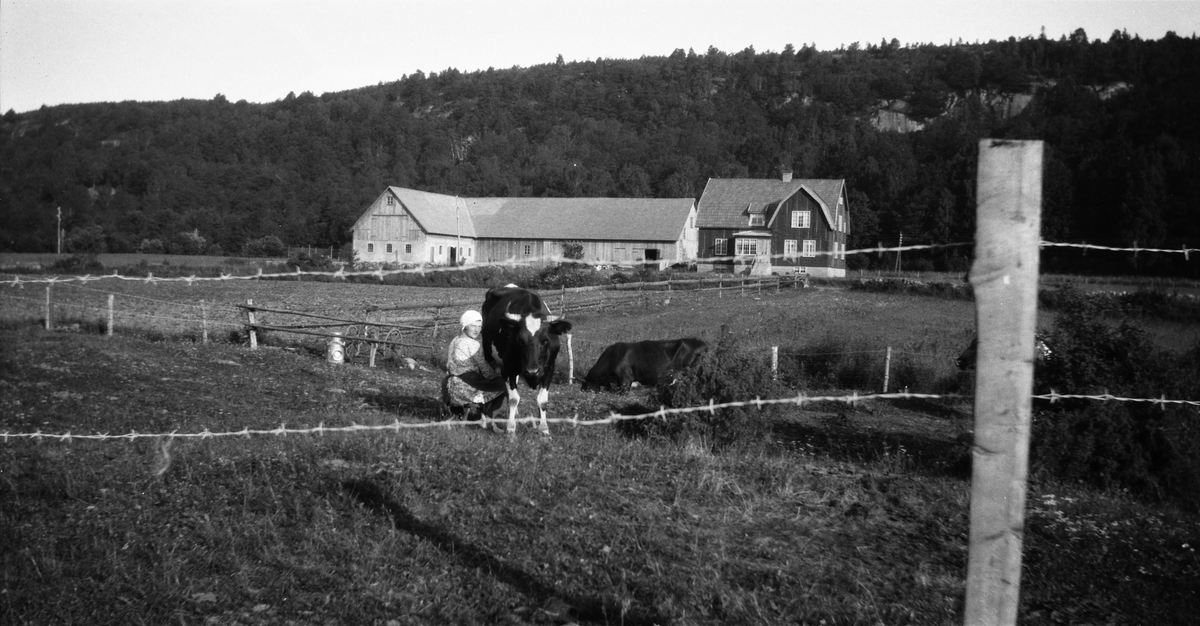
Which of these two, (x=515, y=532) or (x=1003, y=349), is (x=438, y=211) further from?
(x=1003, y=349)

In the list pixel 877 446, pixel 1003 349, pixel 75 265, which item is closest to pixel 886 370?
pixel 877 446

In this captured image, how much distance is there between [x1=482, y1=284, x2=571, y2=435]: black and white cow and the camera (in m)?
9.81

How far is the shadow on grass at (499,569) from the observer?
446cm

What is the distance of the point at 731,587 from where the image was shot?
4723mm

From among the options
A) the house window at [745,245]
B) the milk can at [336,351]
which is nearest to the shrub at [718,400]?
the milk can at [336,351]

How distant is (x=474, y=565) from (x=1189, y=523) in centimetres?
499

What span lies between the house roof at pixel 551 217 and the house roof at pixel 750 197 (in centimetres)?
178

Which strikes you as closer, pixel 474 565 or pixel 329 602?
pixel 329 602

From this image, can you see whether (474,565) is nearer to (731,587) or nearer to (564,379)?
(731,587)

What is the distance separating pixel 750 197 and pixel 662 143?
7006cm

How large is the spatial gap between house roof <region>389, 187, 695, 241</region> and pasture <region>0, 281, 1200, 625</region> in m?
56.2

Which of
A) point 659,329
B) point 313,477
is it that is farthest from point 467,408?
point 659,329

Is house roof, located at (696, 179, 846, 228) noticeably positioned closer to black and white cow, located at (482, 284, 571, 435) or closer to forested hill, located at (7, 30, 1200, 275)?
forested hill, located at (7, 30, 1200, 275)

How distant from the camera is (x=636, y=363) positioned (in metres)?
16.2
